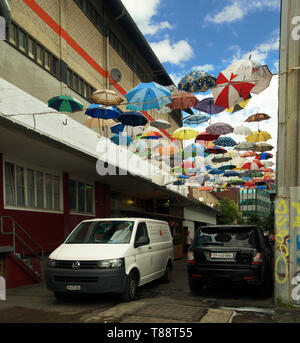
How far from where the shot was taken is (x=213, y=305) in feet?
26.3

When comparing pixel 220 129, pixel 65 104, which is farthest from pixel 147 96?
pixel 220 129

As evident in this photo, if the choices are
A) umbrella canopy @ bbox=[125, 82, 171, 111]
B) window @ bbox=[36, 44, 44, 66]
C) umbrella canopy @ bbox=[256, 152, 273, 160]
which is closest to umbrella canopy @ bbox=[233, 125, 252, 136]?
umbrella canopy @ bbox=[256, 152, 273, 160]

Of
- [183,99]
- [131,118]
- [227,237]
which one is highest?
[183,99]

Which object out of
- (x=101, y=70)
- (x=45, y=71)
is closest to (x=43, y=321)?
(x=45, y=71)

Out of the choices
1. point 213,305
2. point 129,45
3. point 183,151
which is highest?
point 129,45

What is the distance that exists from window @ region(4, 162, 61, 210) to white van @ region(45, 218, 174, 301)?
419 cm

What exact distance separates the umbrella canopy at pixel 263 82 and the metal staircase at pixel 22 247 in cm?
793

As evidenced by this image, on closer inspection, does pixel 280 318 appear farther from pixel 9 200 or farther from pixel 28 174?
pixel 28 174

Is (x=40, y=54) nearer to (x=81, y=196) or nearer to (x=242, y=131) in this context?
(x=81, y=196)

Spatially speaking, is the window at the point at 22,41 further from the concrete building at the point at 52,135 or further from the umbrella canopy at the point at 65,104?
the umbrella canopy at the point at 65,104

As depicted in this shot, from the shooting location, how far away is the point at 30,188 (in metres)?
13.6

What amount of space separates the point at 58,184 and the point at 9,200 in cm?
327

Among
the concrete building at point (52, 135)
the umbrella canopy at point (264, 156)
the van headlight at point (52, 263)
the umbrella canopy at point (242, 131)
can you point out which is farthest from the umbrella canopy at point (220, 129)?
the van headlight at point (52, 263)

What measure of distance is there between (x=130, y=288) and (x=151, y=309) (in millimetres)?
1022
